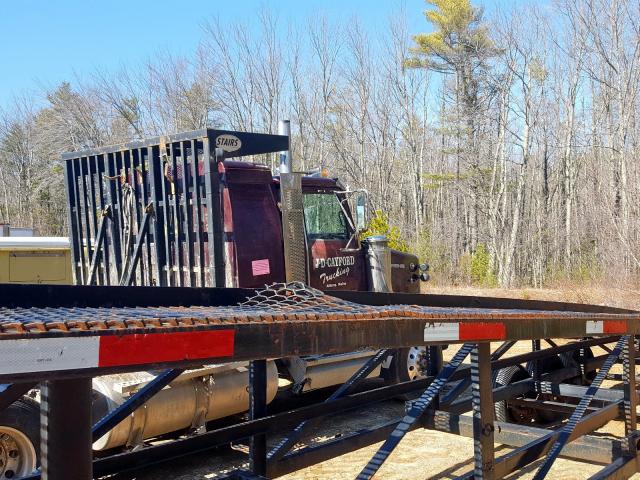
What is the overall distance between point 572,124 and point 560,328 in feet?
82.4

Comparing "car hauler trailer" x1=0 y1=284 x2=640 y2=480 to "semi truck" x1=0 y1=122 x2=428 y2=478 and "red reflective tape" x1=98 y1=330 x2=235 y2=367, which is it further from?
"semi truck" x1=0 y1=122 x2=428 y2=478

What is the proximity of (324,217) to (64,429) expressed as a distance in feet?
18.6

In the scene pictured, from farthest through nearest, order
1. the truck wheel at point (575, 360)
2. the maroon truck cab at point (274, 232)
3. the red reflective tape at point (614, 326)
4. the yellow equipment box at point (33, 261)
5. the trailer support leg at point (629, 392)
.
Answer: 1. the yellow equipment box at point (33, 261)
2. the maroon truck cab at point (274, 232)
3. the truck wheel at point (575, 360)
4. the trailer support leg at point (629, 392)
5. the red reflective tape at point (614, 326)

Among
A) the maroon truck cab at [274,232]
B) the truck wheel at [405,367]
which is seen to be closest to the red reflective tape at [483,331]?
the maroon truck cab at [274,232]

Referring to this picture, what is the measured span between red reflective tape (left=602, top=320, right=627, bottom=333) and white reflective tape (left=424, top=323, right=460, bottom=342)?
1.62 m

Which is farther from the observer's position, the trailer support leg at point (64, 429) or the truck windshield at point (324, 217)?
the truck windshield at point (324, 217)

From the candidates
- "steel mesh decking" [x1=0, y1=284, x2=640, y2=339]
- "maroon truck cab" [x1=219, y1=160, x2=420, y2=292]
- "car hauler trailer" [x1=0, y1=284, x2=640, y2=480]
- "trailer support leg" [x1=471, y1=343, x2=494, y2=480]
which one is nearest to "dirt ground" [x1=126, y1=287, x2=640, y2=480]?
"car hauler trailer" [x1=0, y1=284, x2=640, y2=480]

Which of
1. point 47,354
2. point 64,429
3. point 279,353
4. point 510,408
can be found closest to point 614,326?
point 510,408

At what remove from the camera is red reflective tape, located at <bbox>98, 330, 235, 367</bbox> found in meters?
1.42

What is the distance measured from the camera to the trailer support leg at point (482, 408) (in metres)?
2.91

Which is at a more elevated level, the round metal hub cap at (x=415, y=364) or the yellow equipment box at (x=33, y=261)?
the yellow equipment box at (x=33, y=261)

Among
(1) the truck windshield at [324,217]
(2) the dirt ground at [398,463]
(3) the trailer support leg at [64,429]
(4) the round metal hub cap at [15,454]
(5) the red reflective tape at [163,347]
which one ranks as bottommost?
(2) the dirt ground at [398,463]

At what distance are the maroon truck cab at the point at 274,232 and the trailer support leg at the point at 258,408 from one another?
294 centimetres

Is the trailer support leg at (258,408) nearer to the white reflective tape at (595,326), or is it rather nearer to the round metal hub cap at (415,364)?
the white reflective tape at (595,326)
